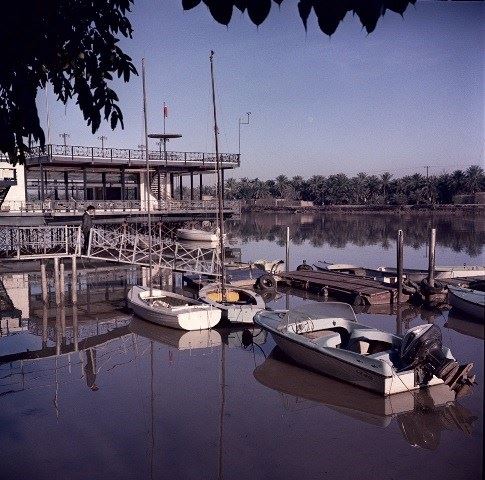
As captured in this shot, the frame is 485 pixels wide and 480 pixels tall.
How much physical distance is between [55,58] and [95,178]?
39.1m

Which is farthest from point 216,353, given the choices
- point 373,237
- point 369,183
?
→ point 369,183

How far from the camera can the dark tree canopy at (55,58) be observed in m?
4.10

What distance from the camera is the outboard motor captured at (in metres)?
11.8

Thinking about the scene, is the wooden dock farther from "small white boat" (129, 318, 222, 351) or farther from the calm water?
"small white boat" (129, 318, 222, 351)

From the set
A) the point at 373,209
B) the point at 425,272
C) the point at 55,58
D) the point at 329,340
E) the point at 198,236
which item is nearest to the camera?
the point at 55,58

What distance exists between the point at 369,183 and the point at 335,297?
10043 centimetres

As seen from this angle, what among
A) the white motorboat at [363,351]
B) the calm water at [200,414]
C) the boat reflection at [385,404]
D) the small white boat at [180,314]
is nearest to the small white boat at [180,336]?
the calm water at [200,414]

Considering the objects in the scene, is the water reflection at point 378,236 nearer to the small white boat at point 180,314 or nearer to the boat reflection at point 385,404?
the small white boat at point 180,314

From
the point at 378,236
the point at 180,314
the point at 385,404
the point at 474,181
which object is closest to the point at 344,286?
the point at 180,314

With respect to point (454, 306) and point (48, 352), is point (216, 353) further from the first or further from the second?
point (454, 306)

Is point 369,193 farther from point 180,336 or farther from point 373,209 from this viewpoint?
point 180,336

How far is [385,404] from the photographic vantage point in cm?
1177

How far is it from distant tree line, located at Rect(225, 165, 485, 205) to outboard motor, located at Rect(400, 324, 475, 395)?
9693 cm

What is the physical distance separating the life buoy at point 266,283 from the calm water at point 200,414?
7.92m
